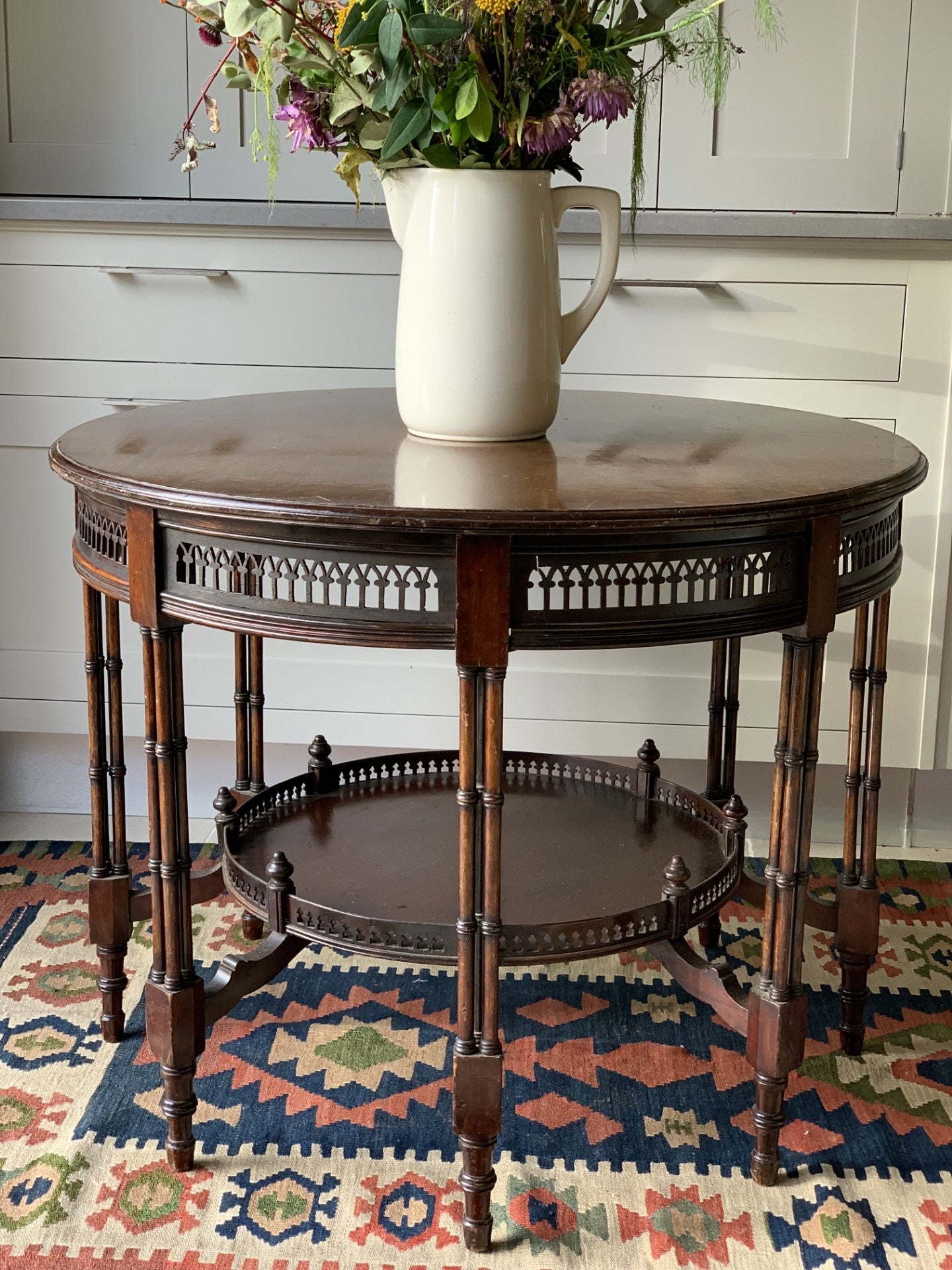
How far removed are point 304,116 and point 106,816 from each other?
0.89 meters

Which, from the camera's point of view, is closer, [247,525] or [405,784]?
[247,525]

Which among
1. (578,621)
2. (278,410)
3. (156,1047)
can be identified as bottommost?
(156,1047)

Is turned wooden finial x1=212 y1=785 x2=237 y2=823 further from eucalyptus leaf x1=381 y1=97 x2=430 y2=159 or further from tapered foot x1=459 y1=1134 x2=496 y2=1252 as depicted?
eucalyptus leaf x1=381 y1=97 x2=430 y2=159

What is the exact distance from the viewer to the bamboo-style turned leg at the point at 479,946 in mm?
1286

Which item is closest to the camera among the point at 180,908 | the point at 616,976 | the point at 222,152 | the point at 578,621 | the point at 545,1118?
the point at 578,621

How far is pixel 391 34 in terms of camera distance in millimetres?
1288

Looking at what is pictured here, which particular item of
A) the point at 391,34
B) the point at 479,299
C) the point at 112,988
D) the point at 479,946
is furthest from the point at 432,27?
the point at 112,988

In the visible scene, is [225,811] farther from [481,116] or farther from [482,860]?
[481,116]

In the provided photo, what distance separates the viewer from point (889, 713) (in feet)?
7.82

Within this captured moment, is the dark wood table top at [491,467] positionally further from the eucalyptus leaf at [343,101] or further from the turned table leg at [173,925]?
the eucalyptus leaf at [343,101]

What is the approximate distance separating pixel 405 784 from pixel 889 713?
3.09ft

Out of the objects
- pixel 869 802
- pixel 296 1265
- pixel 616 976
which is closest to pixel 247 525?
pixel 296 1265

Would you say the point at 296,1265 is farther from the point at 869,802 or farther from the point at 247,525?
the point at 869,802

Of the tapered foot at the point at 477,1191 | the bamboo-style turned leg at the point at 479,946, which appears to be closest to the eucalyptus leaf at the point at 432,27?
the bamboo-style turned leg at the point at 479,946
